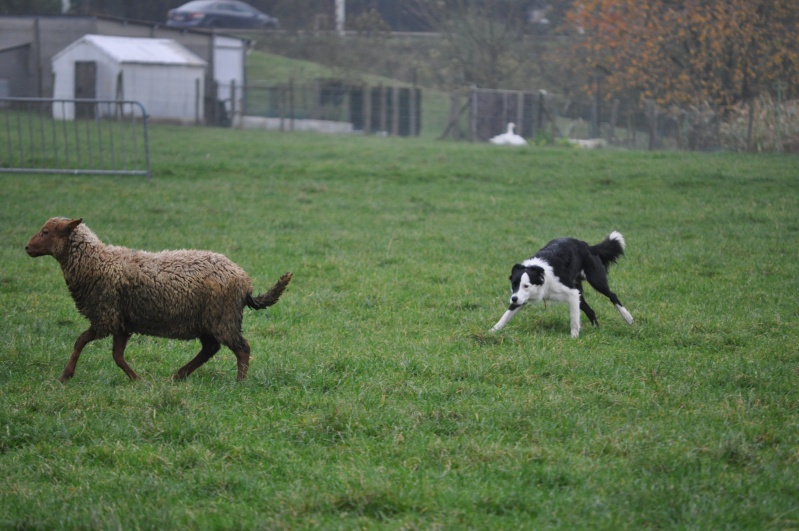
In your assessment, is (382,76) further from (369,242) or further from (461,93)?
(369,242)

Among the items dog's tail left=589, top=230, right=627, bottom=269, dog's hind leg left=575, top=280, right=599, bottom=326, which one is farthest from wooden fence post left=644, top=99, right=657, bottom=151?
dog's hind leg left=575, top=280, right=599, bottom=326

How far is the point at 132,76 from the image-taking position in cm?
3225

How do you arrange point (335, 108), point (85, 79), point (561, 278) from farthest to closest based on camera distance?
point (335, 108) < point (85, 79) < point (561, 278)

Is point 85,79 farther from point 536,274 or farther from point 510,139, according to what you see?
point 536,274

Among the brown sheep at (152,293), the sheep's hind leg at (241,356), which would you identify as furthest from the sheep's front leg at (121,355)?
the sheep's hind leg at (241,356)

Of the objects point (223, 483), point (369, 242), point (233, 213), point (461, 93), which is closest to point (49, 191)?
point (233, 213)

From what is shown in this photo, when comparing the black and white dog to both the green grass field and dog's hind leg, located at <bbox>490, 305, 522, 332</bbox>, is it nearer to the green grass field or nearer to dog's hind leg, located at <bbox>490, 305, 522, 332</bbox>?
dog's hind leg, located at <bbox>490, 305, 522, 332</bbox>

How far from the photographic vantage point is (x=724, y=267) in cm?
1026

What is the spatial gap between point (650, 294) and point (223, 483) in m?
5.78

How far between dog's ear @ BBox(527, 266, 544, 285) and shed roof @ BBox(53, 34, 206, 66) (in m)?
27.6

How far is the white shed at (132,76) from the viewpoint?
32.2m

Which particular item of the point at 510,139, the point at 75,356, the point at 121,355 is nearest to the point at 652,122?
the point at 510,139

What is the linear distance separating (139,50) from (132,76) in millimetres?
1715

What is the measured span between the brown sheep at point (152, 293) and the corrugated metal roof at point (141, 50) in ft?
90.5
